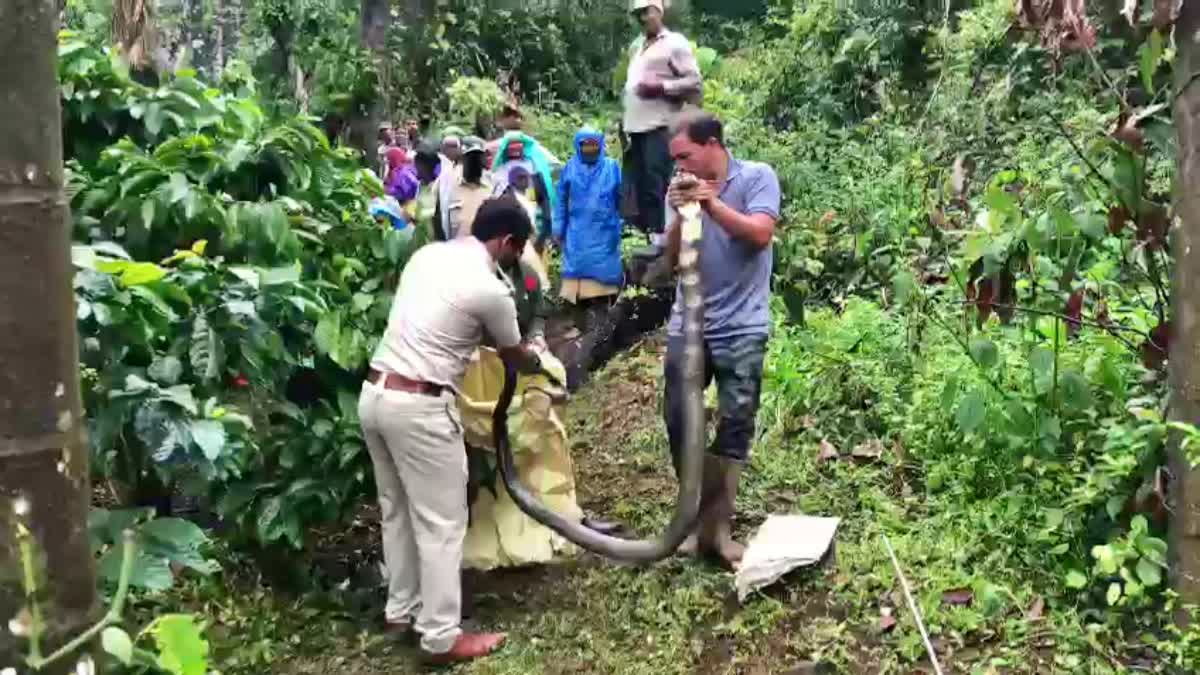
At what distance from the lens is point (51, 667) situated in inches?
49.2

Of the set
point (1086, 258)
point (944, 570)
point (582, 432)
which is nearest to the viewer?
point (944, 570)

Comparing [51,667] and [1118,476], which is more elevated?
[51,667]

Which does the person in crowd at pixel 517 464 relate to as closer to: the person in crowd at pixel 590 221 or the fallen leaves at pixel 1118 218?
the fallen leaves at pixel 1118 218

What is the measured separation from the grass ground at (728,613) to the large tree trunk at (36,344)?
10.1ft

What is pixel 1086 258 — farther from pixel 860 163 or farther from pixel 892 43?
pixel 892 43

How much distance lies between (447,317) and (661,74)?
3905 millimetres

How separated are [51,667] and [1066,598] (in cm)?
351

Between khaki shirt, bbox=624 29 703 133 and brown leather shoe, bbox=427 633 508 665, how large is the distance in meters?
4.19

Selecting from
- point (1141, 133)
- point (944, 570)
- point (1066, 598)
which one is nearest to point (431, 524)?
point (944, 570)

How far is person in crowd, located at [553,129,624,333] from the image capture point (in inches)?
320

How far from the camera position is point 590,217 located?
812 centimetres

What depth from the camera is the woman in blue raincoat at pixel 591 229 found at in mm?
8133

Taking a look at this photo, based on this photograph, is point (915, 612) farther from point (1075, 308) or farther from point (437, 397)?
point (437, 397)

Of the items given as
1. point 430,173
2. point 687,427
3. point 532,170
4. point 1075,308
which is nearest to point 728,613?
point 687,427
